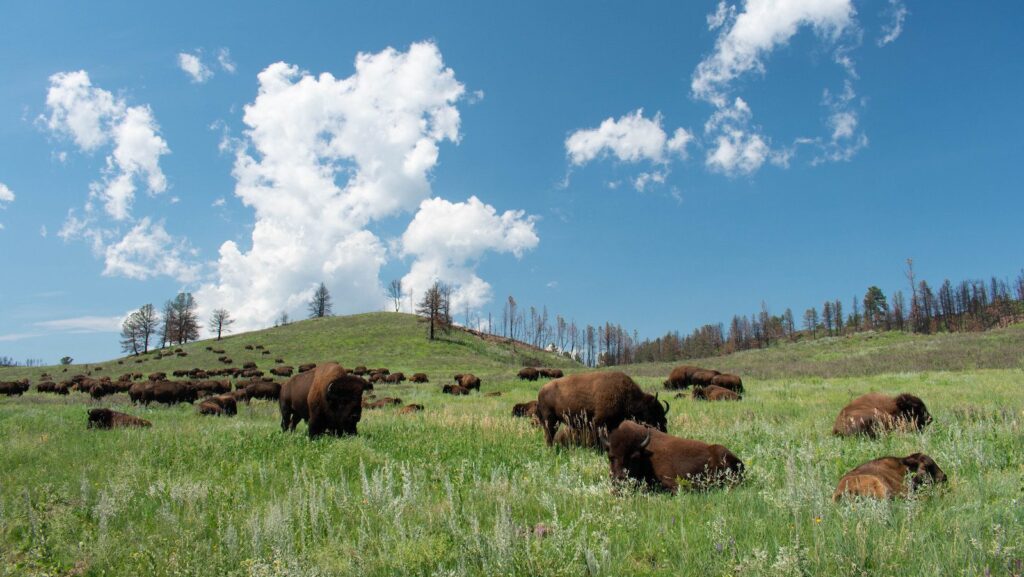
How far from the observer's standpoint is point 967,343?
4366 cm

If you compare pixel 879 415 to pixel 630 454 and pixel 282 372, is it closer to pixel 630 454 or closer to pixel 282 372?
pixel 630 454

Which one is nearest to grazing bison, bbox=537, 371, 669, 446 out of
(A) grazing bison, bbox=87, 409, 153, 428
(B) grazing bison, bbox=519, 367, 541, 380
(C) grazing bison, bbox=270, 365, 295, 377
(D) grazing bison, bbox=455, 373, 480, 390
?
(A) grazing bison, bbox=87, 409, 153, 428

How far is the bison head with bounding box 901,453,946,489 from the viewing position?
5.49 metres

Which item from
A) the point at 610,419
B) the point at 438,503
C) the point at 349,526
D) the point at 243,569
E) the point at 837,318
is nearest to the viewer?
the point at 243,569

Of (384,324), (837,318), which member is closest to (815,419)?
(384,324)

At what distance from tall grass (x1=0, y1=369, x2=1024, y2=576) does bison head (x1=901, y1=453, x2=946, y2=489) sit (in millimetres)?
194

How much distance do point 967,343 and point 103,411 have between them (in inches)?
2343

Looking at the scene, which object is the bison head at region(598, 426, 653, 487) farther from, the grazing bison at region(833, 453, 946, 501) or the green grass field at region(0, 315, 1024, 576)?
the grazing bison at region(833, 453, 946, 501)

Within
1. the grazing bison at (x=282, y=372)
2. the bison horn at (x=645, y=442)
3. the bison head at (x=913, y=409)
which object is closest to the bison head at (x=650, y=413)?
the bison horn at (x=645, y=442)

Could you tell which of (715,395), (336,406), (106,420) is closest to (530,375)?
(715,395)

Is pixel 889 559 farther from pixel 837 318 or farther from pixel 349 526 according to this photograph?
pixel 837 318

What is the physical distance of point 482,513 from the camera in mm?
5648

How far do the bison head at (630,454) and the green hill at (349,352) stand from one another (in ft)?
141

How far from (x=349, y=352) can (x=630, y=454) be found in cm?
6684
